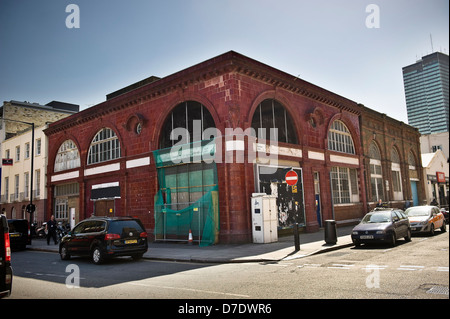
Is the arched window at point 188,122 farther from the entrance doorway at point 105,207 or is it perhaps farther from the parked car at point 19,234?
the parked car at point 19,234

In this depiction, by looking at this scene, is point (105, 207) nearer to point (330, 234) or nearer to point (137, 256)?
point (137, 256)

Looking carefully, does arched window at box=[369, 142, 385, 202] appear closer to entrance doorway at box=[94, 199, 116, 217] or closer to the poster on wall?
the poster on wall

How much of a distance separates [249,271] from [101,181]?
1757cm

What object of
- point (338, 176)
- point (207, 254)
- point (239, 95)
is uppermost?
point (239, 95)

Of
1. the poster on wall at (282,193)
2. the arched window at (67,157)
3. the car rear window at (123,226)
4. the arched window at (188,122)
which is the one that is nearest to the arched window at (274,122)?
the poster on wall at (282,193)

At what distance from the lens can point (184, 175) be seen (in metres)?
19.1

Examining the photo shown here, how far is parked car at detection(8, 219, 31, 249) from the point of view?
759 inches

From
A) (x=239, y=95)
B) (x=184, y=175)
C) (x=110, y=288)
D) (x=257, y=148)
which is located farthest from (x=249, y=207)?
(x=110, y=288)

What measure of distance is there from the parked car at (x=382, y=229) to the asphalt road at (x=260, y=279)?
4.55ft

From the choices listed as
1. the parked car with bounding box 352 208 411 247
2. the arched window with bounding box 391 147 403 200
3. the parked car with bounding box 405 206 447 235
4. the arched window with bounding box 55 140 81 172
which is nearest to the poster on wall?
the parked car with bounding box 352 208 411 247

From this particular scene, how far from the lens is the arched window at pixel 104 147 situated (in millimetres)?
23938

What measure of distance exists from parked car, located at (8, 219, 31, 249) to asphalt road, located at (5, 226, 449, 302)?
8.48 metres

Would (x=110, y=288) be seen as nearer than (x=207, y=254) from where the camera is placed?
Yes

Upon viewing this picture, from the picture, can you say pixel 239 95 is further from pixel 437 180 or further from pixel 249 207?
pixel 437 180
